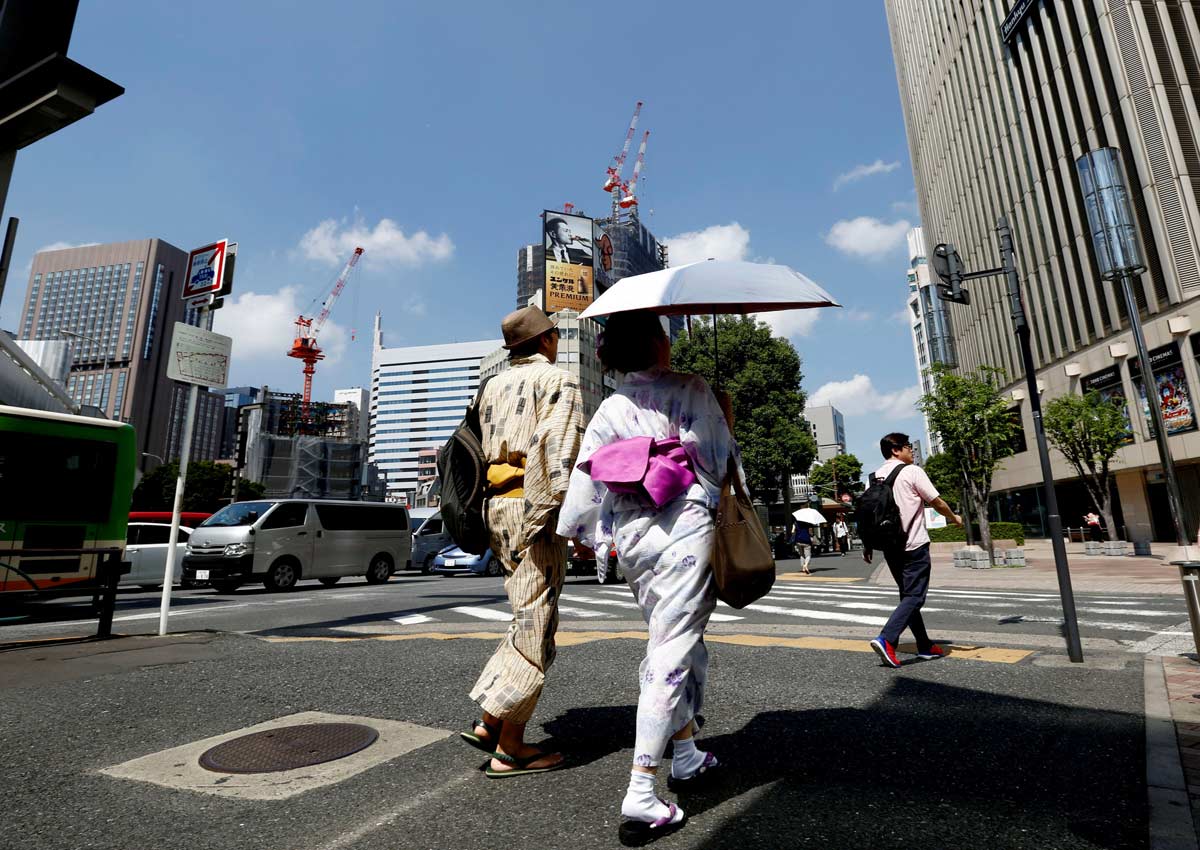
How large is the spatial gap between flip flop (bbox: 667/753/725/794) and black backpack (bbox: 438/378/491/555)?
4.01ft

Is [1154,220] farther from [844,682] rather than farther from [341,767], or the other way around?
[341,767]

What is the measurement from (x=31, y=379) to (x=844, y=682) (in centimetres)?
3491

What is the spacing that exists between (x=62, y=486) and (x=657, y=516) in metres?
11.1

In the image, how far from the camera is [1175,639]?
5867 mm

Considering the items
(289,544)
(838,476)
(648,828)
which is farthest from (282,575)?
(838,476)

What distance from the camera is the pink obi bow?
92.6 inches

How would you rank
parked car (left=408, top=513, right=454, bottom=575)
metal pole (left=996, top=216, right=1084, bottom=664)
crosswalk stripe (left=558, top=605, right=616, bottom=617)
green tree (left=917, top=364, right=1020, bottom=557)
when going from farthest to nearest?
parked car (left=408, top=513, right=454, bottom=575), green tree (left=917, top=364, right=1020, bottom=557), crosswalk stripe (left=558, top=605, right=616, bottom=617), metal pole (left=996, top=216, right=1084, bottom=664)

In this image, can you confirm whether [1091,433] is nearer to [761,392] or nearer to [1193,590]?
[761,392]

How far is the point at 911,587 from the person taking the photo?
16.8ft

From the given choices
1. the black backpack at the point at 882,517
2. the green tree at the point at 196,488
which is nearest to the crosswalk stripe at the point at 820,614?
the black backpack at the point at 882,517

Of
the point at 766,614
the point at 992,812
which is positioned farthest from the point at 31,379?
the point at 992,812

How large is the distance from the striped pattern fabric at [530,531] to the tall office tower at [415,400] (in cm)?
14914

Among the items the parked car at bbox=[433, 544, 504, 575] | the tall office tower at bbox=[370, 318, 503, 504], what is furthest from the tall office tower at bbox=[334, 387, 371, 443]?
the parked car at bbox=[433, 544, 504, 575]

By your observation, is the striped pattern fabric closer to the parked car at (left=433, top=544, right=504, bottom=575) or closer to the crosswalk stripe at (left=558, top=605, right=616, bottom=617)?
the crosswalk stripe at (left=558, top=605, right=616, bottom=617)
